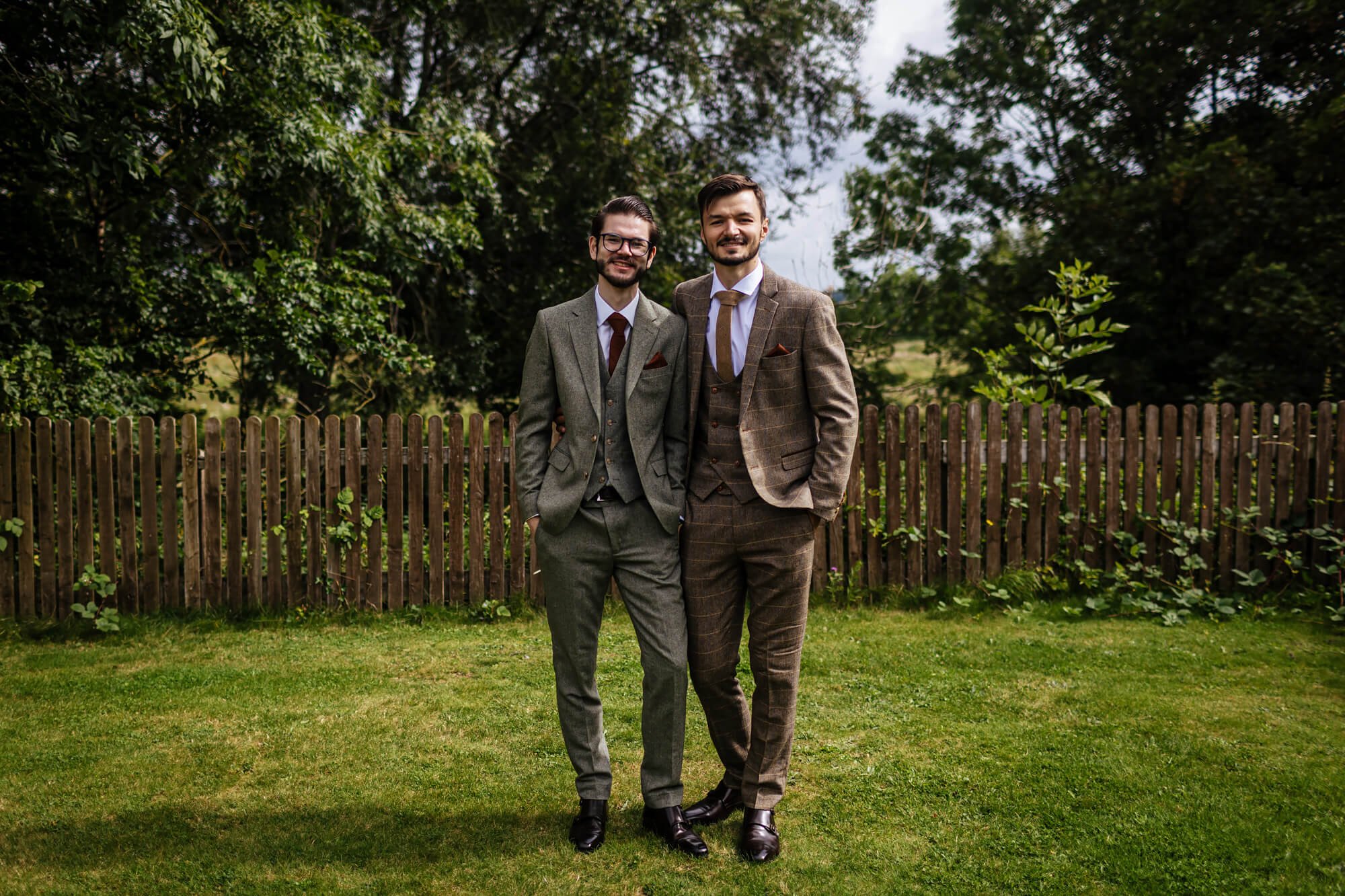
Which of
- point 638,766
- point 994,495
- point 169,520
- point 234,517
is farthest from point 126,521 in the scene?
point 994,495

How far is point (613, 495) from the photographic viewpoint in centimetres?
324

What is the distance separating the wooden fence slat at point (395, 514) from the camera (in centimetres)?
631

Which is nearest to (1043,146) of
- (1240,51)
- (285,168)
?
(1240,51)

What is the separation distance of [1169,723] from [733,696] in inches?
87.8

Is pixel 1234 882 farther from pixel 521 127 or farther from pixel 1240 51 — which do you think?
pixel 1240 51

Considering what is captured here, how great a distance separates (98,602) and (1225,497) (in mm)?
7651

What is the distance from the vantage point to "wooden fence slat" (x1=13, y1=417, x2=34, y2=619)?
19.6ft

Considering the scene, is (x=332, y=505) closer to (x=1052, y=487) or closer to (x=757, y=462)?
(x=757, y=462)

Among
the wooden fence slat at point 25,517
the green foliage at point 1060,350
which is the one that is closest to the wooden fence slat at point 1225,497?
the green foliage at point 1060,350

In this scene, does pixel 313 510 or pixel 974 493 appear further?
pixel 974 493

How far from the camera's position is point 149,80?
7.80 metres

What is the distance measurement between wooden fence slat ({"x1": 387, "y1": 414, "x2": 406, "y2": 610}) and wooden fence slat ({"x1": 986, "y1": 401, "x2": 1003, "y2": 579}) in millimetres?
4013

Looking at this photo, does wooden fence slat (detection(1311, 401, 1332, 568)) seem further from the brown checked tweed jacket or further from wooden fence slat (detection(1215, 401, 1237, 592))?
the brown checked tweed jacket

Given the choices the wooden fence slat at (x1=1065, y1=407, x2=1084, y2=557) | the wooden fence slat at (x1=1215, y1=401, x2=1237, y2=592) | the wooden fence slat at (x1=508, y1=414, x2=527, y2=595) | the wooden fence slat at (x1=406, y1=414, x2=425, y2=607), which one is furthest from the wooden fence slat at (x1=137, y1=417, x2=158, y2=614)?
the wooden fence slat at (x1=1215, y1=401, x2=1237, y2=592)
